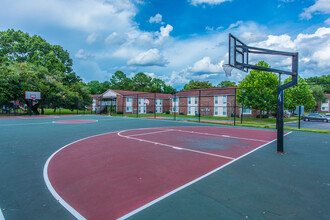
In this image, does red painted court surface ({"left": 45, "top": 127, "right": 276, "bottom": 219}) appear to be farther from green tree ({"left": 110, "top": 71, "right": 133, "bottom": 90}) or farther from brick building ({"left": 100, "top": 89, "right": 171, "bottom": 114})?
green tree ({"left": 110, "top": 71, "right": 133, "bottom": 90})

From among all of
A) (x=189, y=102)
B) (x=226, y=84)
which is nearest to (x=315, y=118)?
(x=189, y=102)

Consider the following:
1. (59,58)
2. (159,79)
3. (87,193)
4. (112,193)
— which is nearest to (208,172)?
(112,193)

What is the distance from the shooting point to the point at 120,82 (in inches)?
2840

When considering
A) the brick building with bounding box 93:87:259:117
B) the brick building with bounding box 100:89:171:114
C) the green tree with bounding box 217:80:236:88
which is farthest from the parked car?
the green tree with bounding box 217:80:236:88

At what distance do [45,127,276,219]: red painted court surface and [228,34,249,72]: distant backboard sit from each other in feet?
12.6

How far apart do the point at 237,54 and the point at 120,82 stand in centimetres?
6692

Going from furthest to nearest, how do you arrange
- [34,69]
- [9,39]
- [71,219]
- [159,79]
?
1. [159,79]
2. [9,39]
3. [34,69]
4. [71,219]

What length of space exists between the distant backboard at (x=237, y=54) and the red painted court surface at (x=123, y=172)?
12.6ft

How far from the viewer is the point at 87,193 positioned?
149 inches

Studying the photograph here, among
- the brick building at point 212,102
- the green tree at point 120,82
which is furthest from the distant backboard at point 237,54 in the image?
the green tree at point 120,82

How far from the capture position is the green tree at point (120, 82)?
2785 inches

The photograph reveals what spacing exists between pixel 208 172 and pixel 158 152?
103 inches

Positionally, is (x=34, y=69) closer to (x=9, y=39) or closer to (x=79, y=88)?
(x=79, y=88)

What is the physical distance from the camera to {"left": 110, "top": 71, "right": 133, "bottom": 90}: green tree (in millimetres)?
70750
